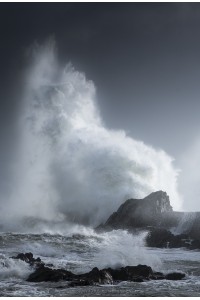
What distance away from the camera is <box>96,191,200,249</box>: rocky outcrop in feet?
116

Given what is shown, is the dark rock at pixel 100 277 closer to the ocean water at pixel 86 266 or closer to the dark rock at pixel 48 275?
the ocean water at pixel 86 266

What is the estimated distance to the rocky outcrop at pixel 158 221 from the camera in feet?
116

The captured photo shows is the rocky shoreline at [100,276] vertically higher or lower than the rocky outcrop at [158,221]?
lower

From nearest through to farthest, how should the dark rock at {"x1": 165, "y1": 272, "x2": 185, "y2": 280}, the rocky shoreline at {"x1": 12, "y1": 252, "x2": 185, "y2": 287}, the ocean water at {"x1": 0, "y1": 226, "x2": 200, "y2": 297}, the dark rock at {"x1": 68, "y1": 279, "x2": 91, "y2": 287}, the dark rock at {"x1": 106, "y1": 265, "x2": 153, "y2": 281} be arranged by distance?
the ocean water at {"x1": 0, "y1": 226, "x2": 200, "y2": 297} → the dark rock at {"x1": 68, "y1": 279, "x2": 91, "y2": 287} → the rocky shoreline at {"x1": 12, "y1": 252, "x2": 185, "y2": 287} → the dark rock at {"x1": 106, "y1": 265, "x2": 153, "y2": 281} → the dark rock at {"x1": 165, "y1": 272, "x2": 185, "y2": 280}

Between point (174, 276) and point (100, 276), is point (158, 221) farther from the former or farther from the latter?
point (100, 276)

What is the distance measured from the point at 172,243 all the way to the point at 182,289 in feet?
67.3

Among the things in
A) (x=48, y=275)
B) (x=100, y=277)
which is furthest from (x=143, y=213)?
(x=100, y=277)

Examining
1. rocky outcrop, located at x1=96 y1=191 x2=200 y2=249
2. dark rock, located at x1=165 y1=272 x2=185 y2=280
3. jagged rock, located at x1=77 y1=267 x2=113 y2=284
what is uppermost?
rocky outcrop, located at x1=96 y1=191 x2=200 y2=249

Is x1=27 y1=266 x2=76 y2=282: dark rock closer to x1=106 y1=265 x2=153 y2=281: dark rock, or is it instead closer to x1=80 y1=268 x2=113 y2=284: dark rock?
x1=80 y1=268 x2=113 y2=284: dark rock

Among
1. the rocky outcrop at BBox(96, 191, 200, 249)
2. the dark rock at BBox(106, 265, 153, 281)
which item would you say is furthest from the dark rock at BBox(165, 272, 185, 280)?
the rocky outcrop at BBox(96, 191, 200, 249)

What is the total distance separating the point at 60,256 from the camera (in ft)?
82.1

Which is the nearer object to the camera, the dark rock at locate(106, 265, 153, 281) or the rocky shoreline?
the rocky shoreline

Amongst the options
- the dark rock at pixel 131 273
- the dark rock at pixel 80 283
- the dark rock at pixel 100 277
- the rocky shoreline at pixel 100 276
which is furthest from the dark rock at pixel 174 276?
the dark rock at pixel 80 283

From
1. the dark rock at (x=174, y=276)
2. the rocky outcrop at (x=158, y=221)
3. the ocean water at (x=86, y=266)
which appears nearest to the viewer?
the ocean water at (x=86, y=266)
